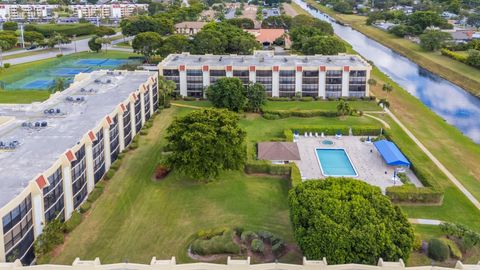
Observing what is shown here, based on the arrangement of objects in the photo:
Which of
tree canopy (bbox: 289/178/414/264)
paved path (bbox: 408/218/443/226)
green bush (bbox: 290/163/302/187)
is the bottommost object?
paved path (bbox: 408/218/443/226)

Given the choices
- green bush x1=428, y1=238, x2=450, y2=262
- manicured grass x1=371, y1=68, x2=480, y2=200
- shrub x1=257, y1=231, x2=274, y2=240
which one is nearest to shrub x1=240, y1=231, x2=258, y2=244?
shrub x1=257, y1=231, x2=274, y2=240

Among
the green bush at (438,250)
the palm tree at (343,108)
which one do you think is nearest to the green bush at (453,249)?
the green bush at (438,250)

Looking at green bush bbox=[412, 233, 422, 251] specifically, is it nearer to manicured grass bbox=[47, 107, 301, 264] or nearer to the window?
manicured grass bbox=[47, 107, 301, 264]

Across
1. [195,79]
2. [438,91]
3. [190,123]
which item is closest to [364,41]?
[438,91]

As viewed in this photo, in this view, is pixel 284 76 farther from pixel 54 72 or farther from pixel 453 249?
pixel 54 72

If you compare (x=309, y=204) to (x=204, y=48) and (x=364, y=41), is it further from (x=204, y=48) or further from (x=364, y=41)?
(x=364, y=41)

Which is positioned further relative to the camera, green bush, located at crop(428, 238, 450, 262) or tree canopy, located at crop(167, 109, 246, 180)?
tree canopy, located at crop(167, 109, 246, 180)

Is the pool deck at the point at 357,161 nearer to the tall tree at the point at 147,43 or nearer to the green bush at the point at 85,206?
the green bush at the point at 85,206

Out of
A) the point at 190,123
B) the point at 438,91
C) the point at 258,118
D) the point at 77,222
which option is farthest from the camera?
the point at 438,91
